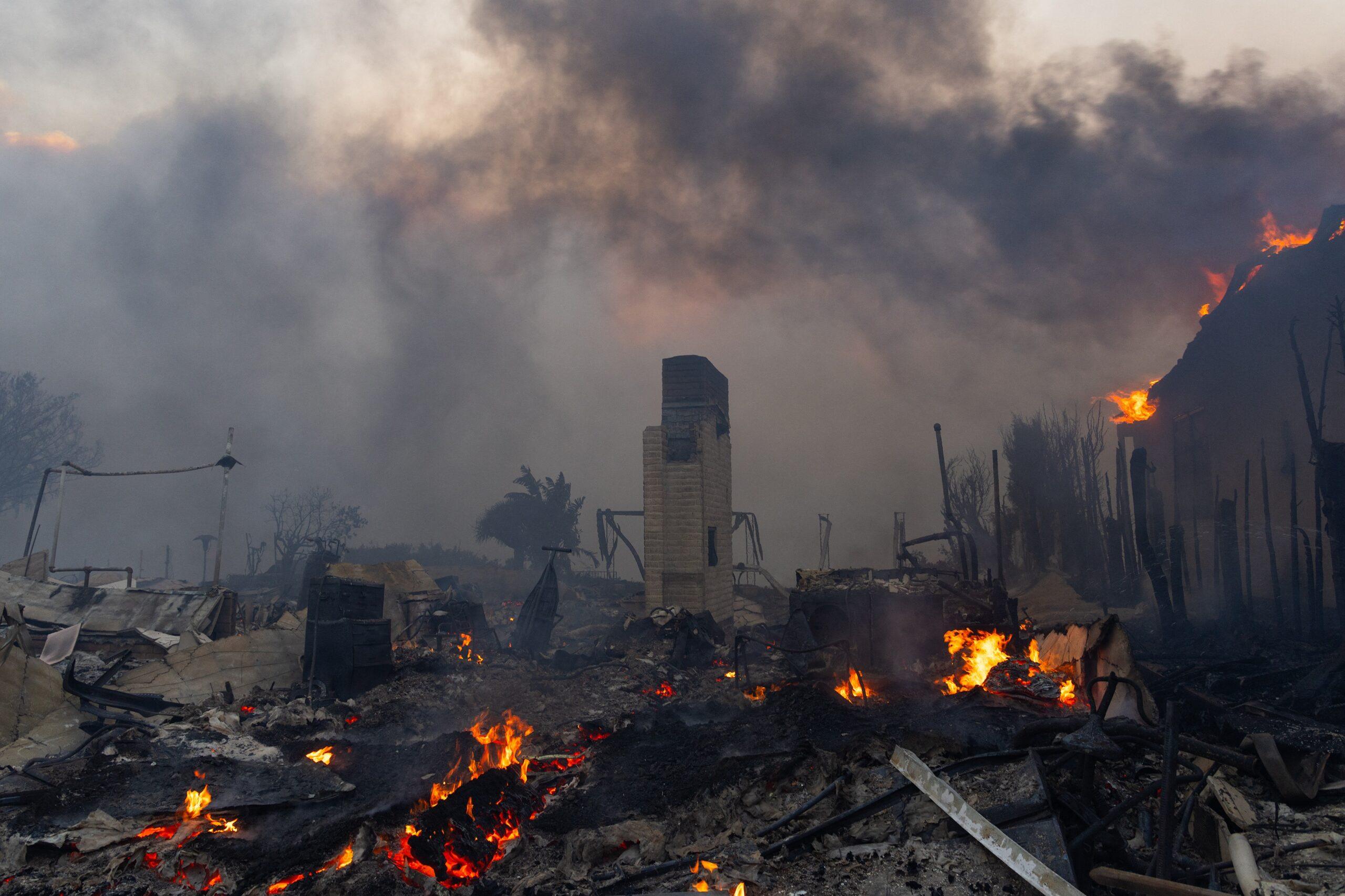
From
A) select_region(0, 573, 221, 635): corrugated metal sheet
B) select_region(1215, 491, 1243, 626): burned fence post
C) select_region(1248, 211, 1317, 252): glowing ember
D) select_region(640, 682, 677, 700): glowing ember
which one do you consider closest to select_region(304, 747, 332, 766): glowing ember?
select_region(640, 682, 677, 700): glowing ember

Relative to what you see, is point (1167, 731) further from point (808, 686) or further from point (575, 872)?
point (808, 686)

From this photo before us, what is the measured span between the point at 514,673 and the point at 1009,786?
888 cm

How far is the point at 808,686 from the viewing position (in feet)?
29.3

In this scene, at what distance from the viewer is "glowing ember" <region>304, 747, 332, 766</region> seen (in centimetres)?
754

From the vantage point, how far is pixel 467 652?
490 inches

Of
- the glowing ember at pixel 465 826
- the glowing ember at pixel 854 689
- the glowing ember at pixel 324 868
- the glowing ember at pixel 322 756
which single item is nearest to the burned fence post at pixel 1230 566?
the glowing ember at pixel 854 689

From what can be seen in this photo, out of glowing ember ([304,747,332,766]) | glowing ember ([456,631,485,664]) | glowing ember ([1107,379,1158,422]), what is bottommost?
glowing ember ([304,747,332,766])

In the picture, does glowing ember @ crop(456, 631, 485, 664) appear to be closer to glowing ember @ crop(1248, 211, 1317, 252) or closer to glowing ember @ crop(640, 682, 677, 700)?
glowing ember @ crop(640, 682, 677, 700)

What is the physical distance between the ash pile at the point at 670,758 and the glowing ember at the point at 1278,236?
15763 mm

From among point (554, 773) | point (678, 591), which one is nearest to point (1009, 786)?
point (554, 773)

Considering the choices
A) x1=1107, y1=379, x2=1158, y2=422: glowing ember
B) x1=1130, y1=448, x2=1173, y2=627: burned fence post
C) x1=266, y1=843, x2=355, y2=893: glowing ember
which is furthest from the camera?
x1=1107, y1=379, x2=1158, y2=422: glowing ember

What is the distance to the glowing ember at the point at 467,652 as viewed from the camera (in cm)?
1198

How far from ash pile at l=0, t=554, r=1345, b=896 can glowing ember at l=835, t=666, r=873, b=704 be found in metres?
0.07

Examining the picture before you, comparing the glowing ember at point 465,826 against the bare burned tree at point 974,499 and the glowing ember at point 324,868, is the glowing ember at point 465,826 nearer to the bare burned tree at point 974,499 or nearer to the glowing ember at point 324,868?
the glowing ember at point 324,868
